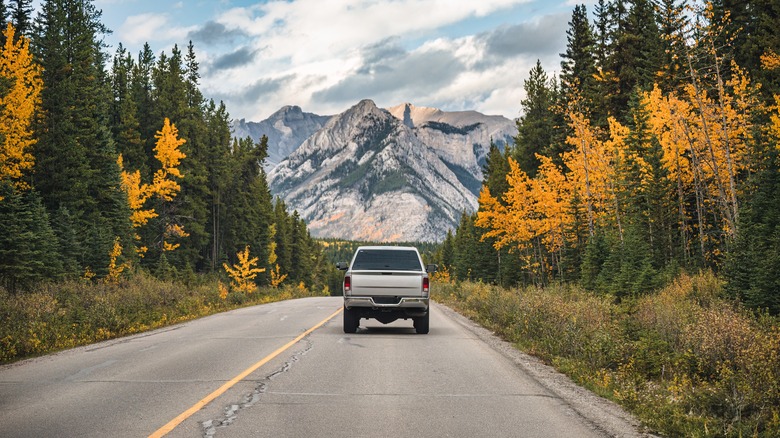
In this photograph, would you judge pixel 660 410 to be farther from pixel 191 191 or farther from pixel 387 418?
pixel 191 191

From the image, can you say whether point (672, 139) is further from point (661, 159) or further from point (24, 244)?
point (24, 244)

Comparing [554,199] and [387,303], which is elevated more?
[554,199]

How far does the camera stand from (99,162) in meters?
40.5

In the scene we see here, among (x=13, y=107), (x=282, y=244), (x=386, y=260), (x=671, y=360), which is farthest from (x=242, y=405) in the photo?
(x=282, y=244)

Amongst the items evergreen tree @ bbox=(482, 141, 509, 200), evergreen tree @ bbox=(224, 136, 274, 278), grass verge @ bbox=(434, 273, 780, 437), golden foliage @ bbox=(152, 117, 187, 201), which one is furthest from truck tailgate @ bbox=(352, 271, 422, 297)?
evergreen tree @ bbox=(224, 136, 274, 278)

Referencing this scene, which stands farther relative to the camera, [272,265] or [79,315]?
[272,265]

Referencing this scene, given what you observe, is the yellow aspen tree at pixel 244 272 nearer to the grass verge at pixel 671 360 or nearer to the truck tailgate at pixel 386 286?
the truck tailgate at pixel 386 286

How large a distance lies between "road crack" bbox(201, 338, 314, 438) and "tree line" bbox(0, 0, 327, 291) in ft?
75.8

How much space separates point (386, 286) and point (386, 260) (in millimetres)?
1364

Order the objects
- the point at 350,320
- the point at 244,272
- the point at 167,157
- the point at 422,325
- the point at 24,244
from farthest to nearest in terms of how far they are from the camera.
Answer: the point at 244,272, the point at 167,157, the point at 24,244, the point at 422,325, the point at 350,320

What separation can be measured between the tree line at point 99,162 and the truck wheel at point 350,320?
19454mm

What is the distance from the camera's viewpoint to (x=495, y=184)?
57375 millimetres

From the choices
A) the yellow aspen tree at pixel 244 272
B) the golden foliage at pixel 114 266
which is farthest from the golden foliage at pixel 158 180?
the yellow aspen tree at pixel 244 272

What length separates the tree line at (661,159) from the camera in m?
25.0
